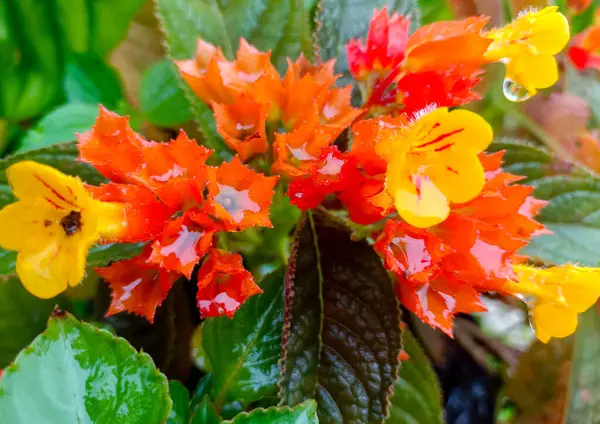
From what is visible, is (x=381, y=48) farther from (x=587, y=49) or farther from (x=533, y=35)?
(x=587, y=49)

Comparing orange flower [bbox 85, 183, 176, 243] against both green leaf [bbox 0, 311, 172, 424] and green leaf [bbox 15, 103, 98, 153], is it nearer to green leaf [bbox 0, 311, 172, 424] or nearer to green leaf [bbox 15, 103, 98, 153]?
green leaf [bbox 0, 311, 172, 424]

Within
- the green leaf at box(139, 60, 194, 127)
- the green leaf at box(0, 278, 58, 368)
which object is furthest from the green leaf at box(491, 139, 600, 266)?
the green leaf at box(0, 278, 58, 368)

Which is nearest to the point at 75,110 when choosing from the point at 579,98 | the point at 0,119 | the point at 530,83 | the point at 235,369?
the point at 0,119

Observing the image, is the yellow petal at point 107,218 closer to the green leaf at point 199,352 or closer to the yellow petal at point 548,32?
the green leaf at point 199,352

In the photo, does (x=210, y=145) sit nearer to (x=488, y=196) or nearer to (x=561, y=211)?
(x=488, y=196)

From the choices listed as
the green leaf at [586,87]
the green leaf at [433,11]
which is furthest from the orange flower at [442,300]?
the green leaf at [586,87]

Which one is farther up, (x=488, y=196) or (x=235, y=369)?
(x=488, y=196)
